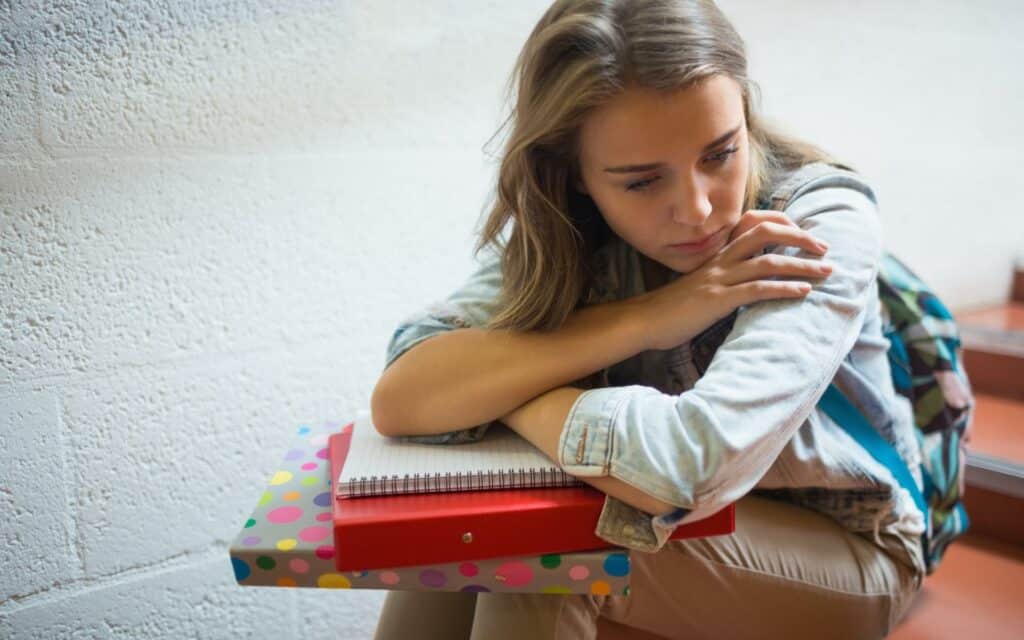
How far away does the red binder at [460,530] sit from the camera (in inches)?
27.4

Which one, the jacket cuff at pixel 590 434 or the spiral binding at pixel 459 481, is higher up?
the jacket cuff at pixel 590 434

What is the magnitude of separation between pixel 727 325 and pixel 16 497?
0.90 metres

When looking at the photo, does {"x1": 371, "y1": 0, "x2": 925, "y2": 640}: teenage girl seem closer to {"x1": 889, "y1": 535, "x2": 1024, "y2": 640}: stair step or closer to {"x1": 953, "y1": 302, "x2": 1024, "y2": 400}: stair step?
{"x1": 889, "y1": 535, "x2": 1024, "y2": 640}: stair step

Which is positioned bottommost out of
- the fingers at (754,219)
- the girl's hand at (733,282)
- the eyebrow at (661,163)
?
the girl's hand at (733,282)

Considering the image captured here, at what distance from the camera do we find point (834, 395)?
3.01 feet

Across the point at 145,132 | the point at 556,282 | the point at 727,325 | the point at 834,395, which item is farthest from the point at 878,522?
the point at 145,132

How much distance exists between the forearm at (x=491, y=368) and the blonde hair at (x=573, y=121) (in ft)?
0.10

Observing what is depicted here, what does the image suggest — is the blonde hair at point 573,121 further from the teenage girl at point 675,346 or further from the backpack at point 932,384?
the backpack at point 932,384

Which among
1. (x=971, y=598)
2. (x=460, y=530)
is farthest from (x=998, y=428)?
(x=460, y=530)

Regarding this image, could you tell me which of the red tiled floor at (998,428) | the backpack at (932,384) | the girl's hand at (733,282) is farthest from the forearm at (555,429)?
the red tiled floor at (998,428)

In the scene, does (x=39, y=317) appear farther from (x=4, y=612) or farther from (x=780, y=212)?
(x=780, y=212)

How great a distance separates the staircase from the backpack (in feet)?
0.53

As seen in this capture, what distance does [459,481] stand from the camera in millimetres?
753

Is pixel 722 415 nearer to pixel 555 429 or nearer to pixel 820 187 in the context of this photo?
pixel 555 429
